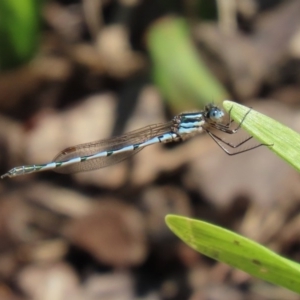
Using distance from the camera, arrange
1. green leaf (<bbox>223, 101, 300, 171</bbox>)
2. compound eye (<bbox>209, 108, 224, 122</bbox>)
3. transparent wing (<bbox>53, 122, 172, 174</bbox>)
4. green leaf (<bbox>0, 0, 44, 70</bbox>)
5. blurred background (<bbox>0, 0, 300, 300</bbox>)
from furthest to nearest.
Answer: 1. green leaf (<bbox>0, 0, 44, 70</bbox>)
2. blurred background (<bbox>0, 0, 300, 300</bbox>)
3. transparent wing (<bbox>53, 122, 172, 174</bbox>)
4. compound eye (<bbox>209, 108, 224, 122</bbox>)
5. green leaf (<bbox>223, 101, 300, 171</bbox>)

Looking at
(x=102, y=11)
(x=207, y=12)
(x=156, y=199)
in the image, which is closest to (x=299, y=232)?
(x=156, y=199)

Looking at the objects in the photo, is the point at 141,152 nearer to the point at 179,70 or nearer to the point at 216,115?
the point at 179,70

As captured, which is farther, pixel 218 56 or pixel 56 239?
pixel 218 56

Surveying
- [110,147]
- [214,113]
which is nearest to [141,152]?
[110,147]

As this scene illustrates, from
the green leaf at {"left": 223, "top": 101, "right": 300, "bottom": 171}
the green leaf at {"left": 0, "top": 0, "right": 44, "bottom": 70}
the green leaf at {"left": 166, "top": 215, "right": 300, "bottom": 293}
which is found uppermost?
the green leaf at {"left": 223, "top": 101, "right": 300, "bottom": 171}

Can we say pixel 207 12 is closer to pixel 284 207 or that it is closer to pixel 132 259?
pixel 284 207

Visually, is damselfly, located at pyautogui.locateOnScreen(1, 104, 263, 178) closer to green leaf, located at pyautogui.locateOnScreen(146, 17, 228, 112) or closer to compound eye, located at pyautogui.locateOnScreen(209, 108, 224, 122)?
compound eye, located at pyautogui.locateOnScreen(209, 108, 224, 122)

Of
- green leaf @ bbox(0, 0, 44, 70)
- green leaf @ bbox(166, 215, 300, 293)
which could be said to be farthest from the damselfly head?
green leaf @ bbox(0, 0, 44, 70)
